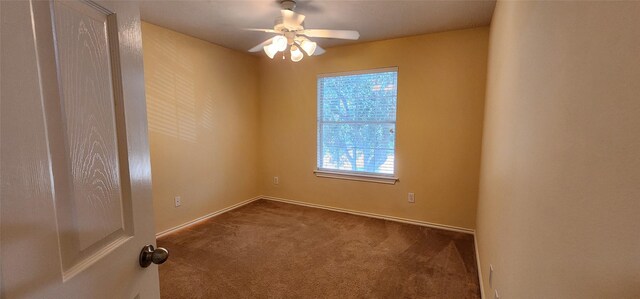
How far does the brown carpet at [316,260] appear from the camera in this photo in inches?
81.0

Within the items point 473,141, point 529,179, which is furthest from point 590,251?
point 473,141

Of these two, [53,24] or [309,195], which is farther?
[309,195]

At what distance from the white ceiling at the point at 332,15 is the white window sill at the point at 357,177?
175cm

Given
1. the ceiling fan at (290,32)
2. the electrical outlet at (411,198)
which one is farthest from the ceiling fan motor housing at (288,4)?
the electrical outlet at (411,198)

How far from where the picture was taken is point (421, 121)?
3.26 metres

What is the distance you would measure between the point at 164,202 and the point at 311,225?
1719mm

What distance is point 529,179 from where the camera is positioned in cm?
99

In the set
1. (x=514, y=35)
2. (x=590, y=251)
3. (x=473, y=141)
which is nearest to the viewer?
(x=590, y=251)

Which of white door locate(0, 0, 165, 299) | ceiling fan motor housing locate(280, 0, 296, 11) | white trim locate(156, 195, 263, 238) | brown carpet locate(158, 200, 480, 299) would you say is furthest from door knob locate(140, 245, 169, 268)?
white trim locate(156, 195, 263, 238)

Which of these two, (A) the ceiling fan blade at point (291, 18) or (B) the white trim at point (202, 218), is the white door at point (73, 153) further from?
(B) the white trim at point (202, 218)

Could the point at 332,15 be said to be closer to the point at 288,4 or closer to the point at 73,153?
the point at 288,4

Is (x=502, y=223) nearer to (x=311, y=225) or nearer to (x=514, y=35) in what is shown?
(x=514, y=35)

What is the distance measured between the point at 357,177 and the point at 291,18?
7.26 ft

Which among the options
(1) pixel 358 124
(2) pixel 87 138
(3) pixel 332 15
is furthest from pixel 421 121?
(2) pixel 87 138
